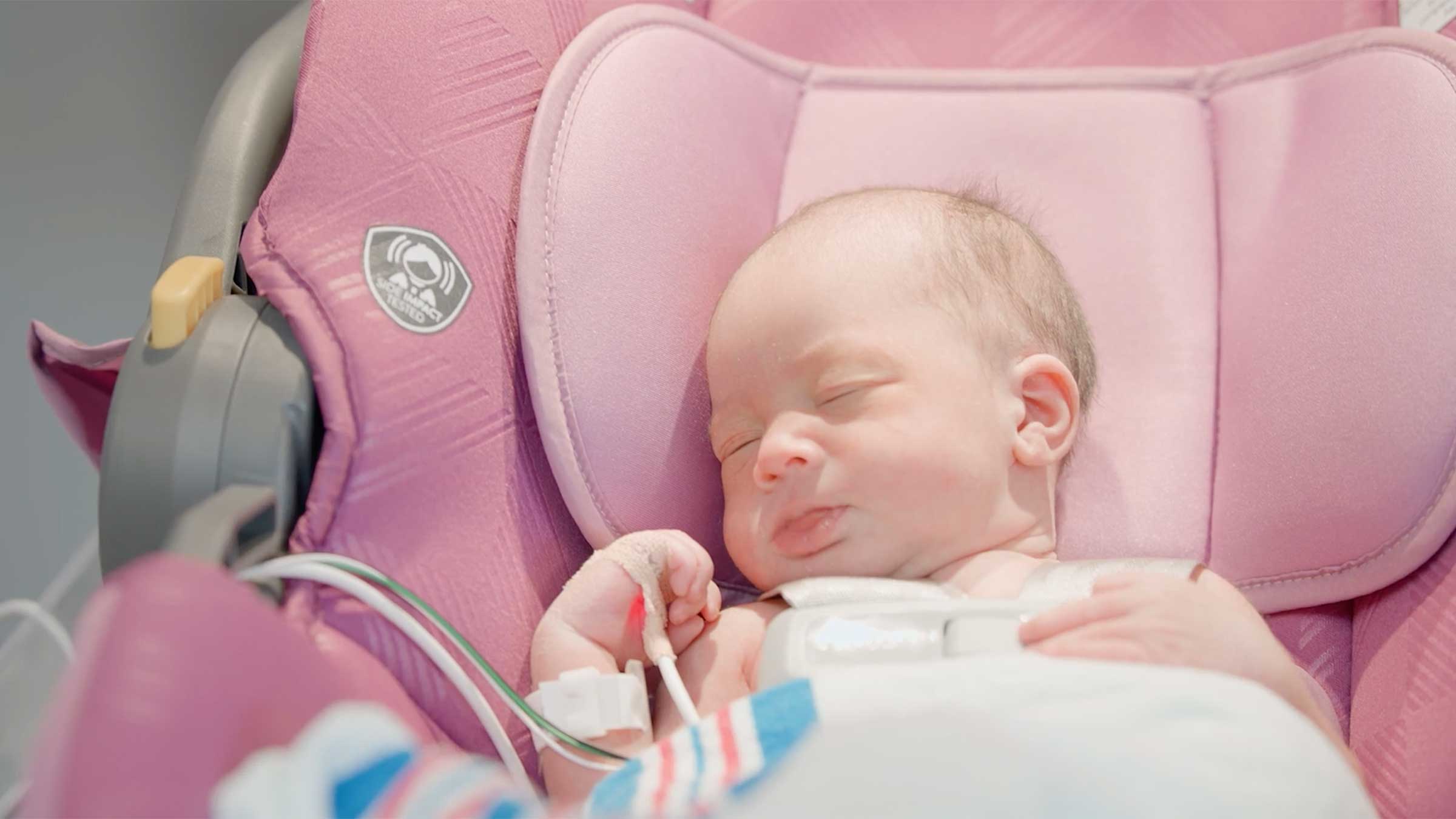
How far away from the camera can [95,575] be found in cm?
167

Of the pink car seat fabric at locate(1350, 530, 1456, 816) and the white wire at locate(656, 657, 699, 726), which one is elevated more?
the white wire at locate(656, 657, 699, 726)

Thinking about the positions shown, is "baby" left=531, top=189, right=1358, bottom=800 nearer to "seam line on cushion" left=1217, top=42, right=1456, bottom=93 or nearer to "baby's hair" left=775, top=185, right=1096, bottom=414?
"baby's hair" left=775, top=185, right=1096, bottom=414

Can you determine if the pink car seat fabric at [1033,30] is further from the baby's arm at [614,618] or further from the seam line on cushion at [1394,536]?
the baby's arm at [614,618]

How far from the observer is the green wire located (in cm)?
87

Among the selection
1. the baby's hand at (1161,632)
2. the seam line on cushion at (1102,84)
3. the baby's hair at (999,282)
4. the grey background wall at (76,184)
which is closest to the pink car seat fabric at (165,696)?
the baby's hand at (1161,632)

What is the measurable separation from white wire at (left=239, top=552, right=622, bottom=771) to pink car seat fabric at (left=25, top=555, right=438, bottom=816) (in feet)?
0.67

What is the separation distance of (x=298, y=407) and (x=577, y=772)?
33cm

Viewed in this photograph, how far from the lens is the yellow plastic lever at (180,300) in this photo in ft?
2.99

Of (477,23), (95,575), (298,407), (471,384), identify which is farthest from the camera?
(95,575)

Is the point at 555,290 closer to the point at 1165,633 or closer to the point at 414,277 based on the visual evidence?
→ the point at 414,277

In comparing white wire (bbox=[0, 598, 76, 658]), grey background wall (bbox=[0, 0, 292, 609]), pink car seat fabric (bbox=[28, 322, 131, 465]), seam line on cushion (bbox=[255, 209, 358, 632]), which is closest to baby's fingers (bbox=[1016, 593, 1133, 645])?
seam line on cushion (bbox=[255, 209, 358, 632])

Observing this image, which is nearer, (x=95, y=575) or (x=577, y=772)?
(x=577, y=772)

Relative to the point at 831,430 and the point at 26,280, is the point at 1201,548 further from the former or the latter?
the point at 26,280

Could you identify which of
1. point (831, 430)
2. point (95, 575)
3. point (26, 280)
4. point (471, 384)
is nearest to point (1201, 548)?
point (831, 430)
